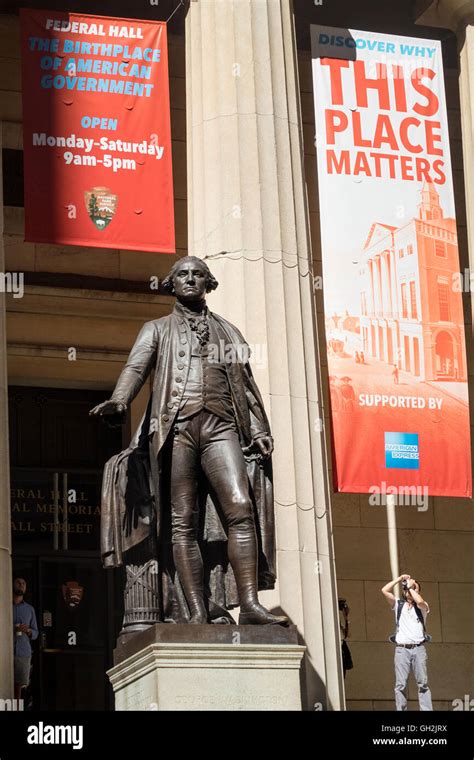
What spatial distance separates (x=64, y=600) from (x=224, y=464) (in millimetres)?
9447

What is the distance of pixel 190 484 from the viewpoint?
12.5 meters

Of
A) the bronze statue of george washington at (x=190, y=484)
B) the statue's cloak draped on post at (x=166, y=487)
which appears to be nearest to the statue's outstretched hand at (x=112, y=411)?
the bronze statue of george washington at (x=190, y=484)

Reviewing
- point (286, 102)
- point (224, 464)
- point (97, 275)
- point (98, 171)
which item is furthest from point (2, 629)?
point (97, 275)

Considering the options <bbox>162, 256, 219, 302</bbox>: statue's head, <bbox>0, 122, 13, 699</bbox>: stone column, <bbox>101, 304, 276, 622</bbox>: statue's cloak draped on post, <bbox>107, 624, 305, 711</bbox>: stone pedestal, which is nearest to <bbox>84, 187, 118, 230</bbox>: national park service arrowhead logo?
<bbox>0, 122, 13, 699</bbox>: stone column

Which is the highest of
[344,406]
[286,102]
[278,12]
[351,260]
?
[278,12]

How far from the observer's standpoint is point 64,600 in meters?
21.3

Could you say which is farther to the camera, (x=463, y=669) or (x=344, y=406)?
(x=463, y=669)

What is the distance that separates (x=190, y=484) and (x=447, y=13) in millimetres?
10459

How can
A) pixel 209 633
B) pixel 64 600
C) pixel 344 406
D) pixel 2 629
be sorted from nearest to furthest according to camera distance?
pixel 209 633 < pixel 2 629 < pixel 344 406 < pixel 64 600

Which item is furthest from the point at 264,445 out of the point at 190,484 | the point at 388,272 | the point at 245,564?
the point at 388,272

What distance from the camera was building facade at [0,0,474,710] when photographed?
1625 centimetres

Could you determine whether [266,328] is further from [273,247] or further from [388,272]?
[388,272]

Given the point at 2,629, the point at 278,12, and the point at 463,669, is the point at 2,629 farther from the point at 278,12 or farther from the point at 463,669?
the point at 463,669

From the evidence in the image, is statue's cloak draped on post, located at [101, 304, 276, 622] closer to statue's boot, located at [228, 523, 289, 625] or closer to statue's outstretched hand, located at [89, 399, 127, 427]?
statue's outstretched hand, located at [89, 399, 127, 427]
